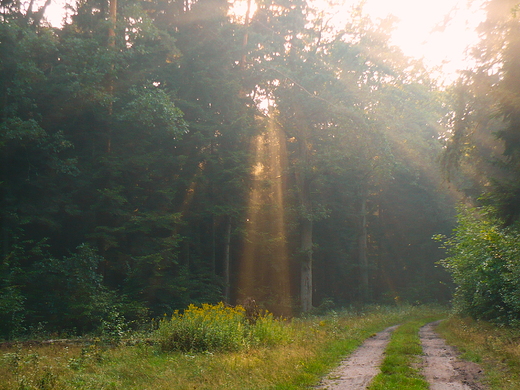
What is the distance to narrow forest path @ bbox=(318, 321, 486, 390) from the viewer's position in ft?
26.3

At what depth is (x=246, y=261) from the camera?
32.7 meters

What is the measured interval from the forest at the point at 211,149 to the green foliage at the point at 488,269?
0.11 m

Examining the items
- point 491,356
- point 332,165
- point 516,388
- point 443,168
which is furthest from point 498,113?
point 332,165

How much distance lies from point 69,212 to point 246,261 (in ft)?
44.7

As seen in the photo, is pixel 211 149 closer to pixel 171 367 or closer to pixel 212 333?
pixel 212 333

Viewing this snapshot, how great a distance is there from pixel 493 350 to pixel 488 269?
520 cm

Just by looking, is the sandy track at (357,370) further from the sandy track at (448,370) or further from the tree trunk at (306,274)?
the tree trunk at (306,274)

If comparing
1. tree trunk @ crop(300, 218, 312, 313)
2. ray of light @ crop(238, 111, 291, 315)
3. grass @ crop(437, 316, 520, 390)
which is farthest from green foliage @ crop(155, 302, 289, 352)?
tree trunk @ crop(300, 218, 312, 313)

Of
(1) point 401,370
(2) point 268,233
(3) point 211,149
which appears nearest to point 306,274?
(2) point 268,233

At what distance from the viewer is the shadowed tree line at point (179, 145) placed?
68.9 ft

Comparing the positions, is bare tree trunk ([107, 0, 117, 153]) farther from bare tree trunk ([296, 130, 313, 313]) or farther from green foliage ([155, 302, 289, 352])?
green foliage ([155, 302, 289, 352])

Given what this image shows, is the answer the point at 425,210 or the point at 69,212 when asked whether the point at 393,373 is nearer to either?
the point at 69,212

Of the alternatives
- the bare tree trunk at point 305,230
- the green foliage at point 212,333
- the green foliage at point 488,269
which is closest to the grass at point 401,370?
the green foliage at point 212,333

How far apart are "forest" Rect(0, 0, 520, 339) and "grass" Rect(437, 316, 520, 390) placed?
1.06m
